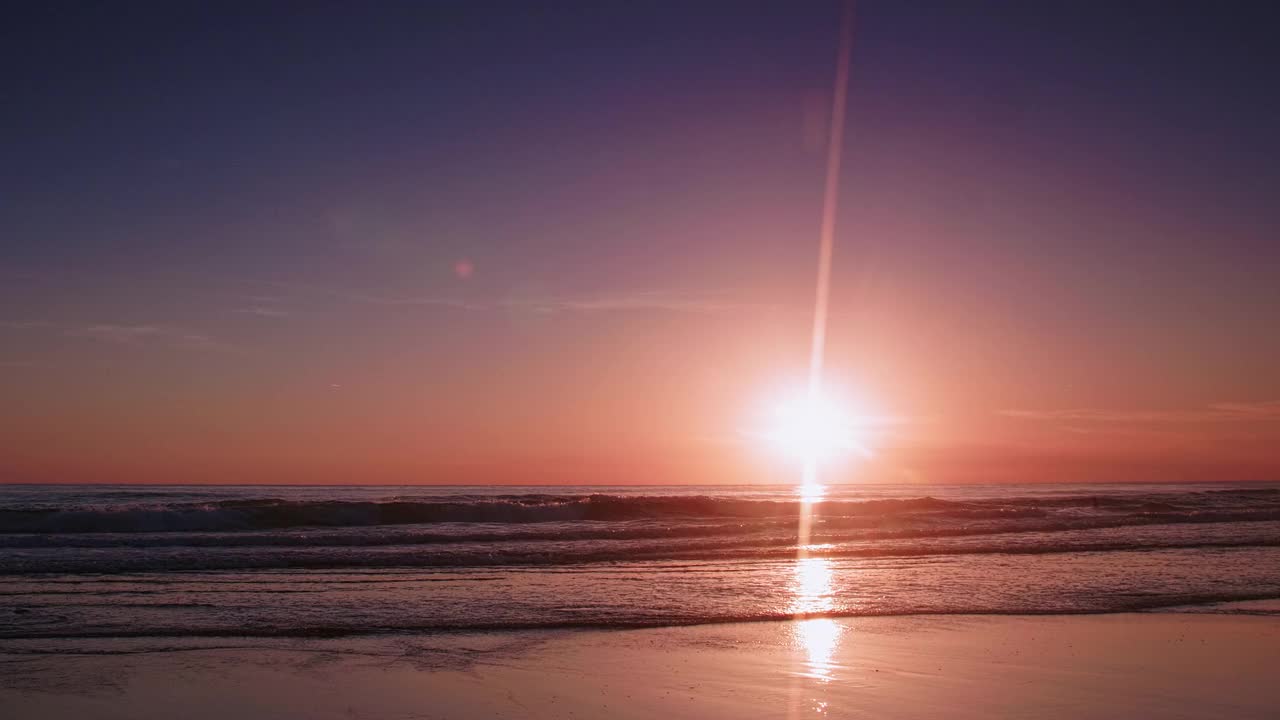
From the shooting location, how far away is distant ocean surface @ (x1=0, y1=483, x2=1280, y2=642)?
13805 mm

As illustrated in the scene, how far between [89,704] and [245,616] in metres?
4.85

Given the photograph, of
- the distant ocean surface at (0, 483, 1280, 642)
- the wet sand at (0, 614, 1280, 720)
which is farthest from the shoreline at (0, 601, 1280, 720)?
the distant ocean surface at (0, 483, 1280, 642)

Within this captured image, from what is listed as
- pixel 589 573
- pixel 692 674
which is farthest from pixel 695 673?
pixel 589 573

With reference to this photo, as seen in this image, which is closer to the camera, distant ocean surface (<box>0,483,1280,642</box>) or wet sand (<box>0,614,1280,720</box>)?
wet sand (<box>0,614,1280,720</box>)

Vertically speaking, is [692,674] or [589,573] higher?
[692,674]

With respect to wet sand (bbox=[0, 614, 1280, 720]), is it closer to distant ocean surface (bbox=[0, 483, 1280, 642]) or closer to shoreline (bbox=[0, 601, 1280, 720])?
shoreline (bbox=[0, 601, 1280, 720])

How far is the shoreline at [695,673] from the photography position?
340 inches

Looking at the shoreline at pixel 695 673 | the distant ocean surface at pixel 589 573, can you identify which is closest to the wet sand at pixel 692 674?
the shoreline at pixel 695 673

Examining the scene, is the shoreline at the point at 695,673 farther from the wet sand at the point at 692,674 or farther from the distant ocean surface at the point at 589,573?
the distant ocean surface at the point at 589,573

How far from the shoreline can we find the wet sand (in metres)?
0.03

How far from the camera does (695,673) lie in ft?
32.8

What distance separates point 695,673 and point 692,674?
2.3 inches

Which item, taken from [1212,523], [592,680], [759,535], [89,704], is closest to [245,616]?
[89,704]

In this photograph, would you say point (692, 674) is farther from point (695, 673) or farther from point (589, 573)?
point (589, 573)
